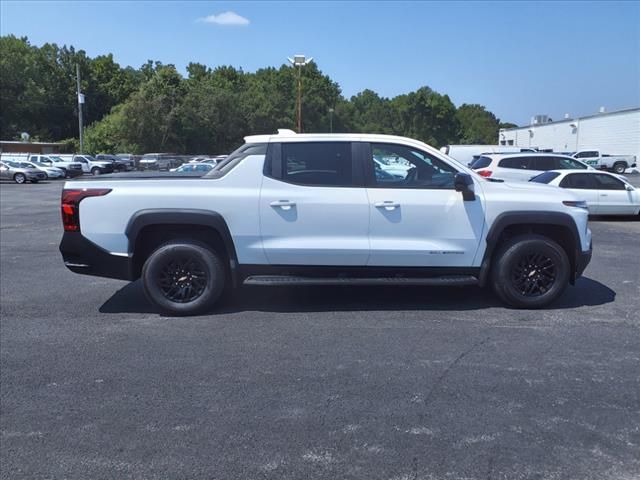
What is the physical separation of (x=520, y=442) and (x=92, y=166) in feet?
149

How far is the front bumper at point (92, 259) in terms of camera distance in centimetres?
607

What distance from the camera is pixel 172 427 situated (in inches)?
148

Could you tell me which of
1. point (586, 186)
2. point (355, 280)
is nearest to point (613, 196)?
point (586, 186)

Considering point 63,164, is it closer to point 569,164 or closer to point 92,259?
point 569,164

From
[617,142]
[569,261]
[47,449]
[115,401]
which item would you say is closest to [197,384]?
[115,401]

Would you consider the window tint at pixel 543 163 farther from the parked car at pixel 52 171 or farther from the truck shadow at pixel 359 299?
the parked car at pixel 52 171

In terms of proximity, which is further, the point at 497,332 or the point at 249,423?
the point at 497,332

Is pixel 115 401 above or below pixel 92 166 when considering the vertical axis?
below

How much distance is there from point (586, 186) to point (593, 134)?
168 ft

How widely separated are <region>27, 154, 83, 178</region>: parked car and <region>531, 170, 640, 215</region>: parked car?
117ft

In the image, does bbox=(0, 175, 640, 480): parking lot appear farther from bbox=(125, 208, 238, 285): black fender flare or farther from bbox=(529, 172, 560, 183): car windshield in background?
bbox=(529, 172, 560, 183): car windshield in background

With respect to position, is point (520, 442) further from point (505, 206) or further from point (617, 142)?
point (617, 142)

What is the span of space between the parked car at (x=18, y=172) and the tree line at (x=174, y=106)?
2655 centimetres

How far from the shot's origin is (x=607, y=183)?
50.1 ft
